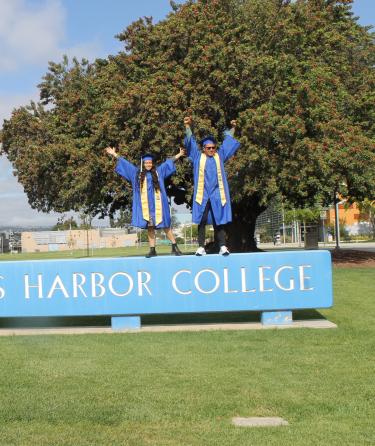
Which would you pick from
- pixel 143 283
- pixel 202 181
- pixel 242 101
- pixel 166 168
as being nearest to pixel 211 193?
pixel 202 181

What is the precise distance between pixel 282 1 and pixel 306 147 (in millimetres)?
7790

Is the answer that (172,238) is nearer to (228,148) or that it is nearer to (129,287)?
(129,287)

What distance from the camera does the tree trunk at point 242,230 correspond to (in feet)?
82.8

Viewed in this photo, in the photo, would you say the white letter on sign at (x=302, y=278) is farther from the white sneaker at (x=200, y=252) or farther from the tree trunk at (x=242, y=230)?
the tree trunk at (x=242, y=230)

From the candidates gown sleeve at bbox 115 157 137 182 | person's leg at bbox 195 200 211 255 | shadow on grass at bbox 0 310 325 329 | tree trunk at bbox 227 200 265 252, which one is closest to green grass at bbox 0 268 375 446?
shadow on grass at bbox 0 310 325 329

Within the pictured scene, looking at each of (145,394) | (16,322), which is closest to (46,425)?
(145,394)

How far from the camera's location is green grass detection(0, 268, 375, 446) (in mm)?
3734

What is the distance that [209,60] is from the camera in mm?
18984

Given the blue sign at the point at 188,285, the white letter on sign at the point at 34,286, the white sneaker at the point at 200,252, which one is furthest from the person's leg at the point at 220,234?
the white letter on sign at the point at 34,286

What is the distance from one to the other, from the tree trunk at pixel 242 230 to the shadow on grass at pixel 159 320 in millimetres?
16253

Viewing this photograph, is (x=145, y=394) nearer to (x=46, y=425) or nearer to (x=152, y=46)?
(x=46, y=425)

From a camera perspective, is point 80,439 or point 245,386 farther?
point 245,386

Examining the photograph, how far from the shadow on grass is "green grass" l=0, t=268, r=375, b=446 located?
850 millimetres

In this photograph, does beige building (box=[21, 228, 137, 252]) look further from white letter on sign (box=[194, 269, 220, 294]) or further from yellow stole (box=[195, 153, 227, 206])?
white letter on sign (box=[194, 269, 220, 294])
